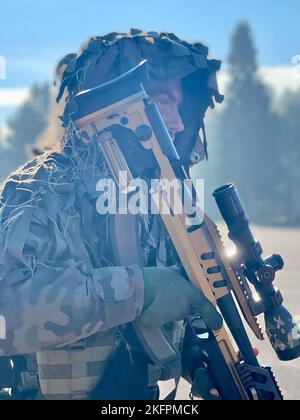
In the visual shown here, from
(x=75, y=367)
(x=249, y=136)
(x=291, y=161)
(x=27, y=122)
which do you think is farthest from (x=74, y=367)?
(x=27, y=122)

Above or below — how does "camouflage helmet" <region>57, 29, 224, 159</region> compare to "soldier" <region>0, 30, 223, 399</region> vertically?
above

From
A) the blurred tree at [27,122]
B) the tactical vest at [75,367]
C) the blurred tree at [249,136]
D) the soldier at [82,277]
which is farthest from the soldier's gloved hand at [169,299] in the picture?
the blurred tree at [27,122]

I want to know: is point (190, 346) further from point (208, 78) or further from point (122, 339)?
point (208, 78)

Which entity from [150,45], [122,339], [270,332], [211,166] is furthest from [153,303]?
[211,166]

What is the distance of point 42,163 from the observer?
240cm

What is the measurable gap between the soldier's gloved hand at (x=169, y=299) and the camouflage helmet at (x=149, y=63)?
0.84 meters

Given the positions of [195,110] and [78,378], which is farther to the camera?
[195,110]

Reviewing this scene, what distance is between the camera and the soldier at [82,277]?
2070mm

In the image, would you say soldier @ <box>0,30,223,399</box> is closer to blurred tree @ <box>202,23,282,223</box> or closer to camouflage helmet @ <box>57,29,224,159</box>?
camouflage helmet @ <box>57,29,224,159</box>

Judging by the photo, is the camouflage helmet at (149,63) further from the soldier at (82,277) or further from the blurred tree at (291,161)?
the blurred tree at (291,161)

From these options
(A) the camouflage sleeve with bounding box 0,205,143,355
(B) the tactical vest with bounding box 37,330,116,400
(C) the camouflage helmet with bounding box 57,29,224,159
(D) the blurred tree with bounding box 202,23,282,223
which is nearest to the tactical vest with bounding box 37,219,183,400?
(B) the tactical vest with bounding box 37,330,116,400

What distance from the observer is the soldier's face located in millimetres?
2809

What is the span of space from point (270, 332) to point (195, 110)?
1.28 metres
